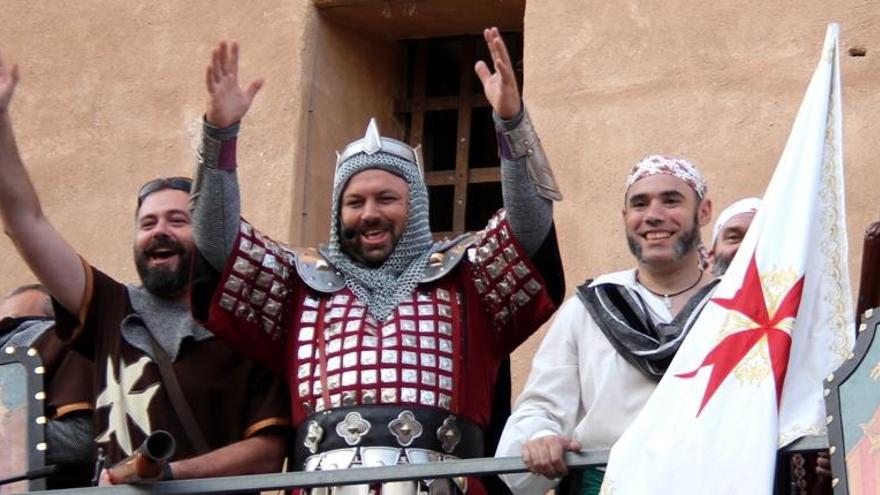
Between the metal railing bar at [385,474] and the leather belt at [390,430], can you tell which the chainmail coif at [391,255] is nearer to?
the leather belt at [390,430]

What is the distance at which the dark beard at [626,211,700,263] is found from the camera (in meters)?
6.72

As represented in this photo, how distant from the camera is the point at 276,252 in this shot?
698cm

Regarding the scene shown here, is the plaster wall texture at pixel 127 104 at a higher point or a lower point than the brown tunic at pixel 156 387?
higher

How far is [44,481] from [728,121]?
260 centimetres

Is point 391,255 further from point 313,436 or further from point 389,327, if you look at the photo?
point 313,436

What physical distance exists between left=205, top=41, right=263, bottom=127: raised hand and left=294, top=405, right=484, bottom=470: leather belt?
2.63 feet

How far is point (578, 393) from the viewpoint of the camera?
662 centimetres

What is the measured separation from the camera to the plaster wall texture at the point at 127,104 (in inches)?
348

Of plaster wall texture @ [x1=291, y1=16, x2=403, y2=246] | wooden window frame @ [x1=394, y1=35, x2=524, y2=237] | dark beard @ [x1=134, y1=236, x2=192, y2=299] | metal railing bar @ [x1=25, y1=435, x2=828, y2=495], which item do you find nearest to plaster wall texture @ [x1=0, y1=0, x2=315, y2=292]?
plaster wall texture @ [x1=291, y1=16, x2=403, y2=246]

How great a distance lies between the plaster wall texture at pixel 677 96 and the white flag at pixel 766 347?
1.47 metres

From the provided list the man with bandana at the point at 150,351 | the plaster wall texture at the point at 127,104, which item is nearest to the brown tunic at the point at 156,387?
the man with bandana at the point at 150,351

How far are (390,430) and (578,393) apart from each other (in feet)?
1.55

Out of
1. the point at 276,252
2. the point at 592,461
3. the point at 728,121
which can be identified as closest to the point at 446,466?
the point at 592,461

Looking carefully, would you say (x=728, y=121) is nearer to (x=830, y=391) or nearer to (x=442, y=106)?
(x=442, y=106)
